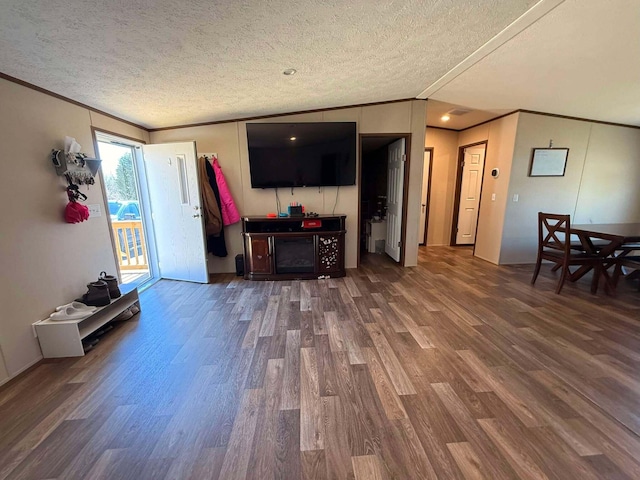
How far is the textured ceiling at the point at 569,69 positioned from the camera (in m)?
1.94

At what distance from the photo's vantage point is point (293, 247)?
12.6 feet

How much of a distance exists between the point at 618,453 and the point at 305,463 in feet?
5.14

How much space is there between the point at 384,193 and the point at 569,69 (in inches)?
131

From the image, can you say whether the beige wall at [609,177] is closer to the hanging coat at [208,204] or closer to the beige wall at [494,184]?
the beige wall at [494,184]

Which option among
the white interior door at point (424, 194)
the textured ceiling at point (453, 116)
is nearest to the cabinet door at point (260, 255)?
the white interior door at point (424, 194)

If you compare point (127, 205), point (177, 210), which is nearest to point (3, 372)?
point (177, 210)

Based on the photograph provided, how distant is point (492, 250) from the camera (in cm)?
452

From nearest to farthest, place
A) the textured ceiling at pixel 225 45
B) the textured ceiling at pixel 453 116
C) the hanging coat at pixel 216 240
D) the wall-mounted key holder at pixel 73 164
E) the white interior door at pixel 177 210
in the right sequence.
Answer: the textured ceiling at pixel 225 45, the wall-mounted key holder at pixel 73 164, the white interior door at pixel 177 210, the hanging coat at pixel 216 240, the textured ceiling at pixel 453 116

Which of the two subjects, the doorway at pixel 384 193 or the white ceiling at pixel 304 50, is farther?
the doorway at pixel 384 193

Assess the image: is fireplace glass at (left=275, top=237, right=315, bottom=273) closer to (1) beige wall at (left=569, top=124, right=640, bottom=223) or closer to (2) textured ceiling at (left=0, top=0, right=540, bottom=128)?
(2) textured ceiling at (left=0, top=0, right=540, bottom=128)

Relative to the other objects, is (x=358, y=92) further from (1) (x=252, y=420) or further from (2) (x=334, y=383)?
(1) (x=252, y=420)

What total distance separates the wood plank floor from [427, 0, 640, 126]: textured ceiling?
8.23ft

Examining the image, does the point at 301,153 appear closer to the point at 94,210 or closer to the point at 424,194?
the point at 94,210

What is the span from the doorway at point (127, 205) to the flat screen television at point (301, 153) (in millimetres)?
1614
